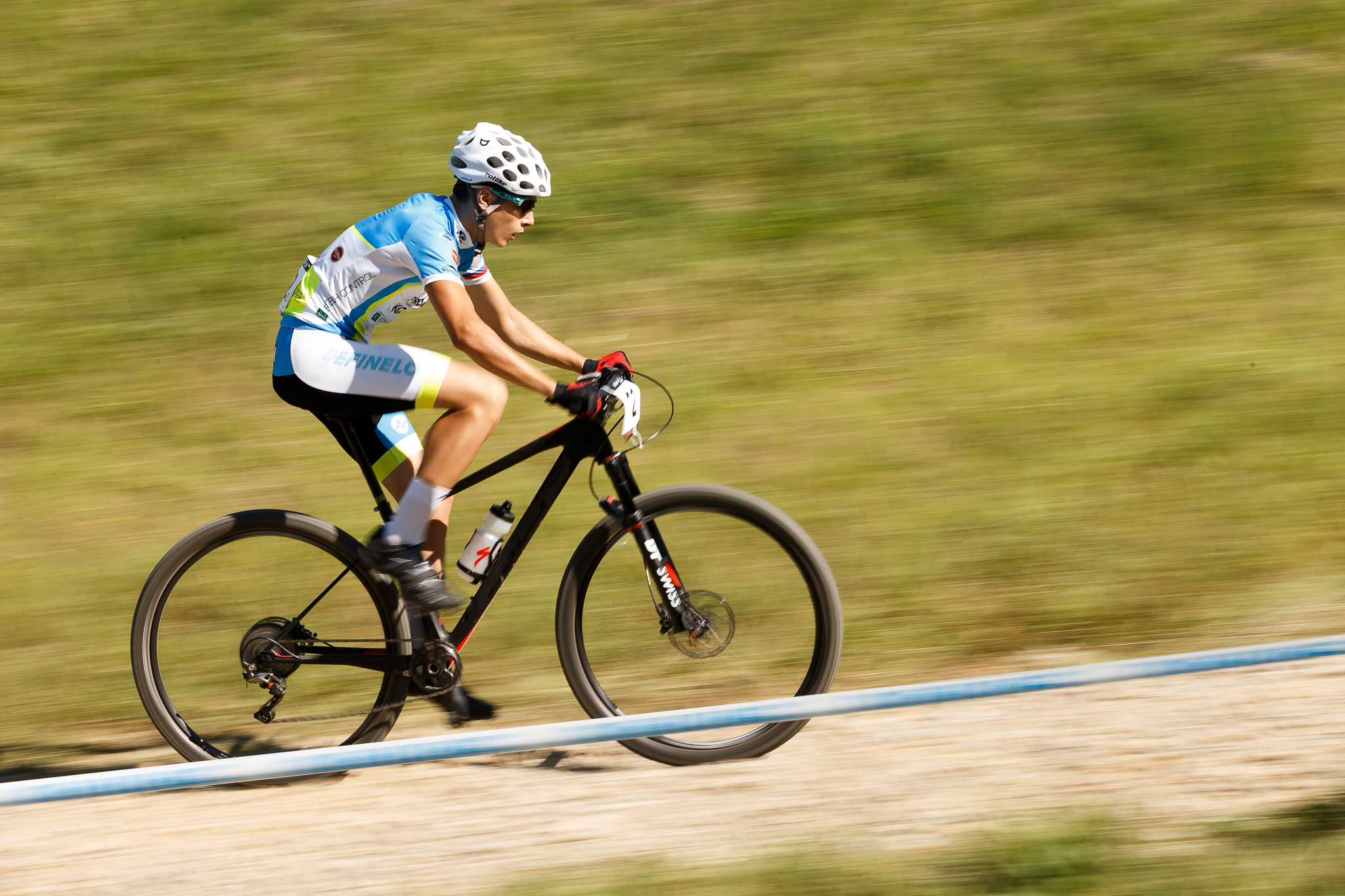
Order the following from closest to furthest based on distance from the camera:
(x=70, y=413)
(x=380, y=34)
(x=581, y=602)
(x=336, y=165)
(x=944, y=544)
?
(x=581, y=602) → (x=944, y=544) → (x=70, y=413) → (x=336, y=165) → (x=380, y=34)

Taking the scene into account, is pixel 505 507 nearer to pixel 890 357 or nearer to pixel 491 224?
pixel 491 224

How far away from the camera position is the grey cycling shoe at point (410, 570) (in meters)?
4.13

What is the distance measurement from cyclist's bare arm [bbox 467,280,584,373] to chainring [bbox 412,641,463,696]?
1.05 m

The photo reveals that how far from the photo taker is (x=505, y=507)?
4270 mm

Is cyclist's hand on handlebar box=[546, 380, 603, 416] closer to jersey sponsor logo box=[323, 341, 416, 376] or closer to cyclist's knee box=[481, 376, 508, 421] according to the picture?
cyclist's knee box=[481, 376, 508, 421]

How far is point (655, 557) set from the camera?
421 centimetres

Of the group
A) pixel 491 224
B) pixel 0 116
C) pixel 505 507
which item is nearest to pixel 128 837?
pixel 505 507

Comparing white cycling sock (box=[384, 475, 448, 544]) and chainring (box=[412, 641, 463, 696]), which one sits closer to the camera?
white cycling sock (box=[384, 475, 448, 544])

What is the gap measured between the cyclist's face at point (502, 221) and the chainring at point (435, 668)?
1.39 meters

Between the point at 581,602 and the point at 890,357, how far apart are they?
127 inches

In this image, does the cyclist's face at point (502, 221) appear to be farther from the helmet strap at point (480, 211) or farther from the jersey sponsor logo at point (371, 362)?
the jersey sponsor logo at point (371, 362)

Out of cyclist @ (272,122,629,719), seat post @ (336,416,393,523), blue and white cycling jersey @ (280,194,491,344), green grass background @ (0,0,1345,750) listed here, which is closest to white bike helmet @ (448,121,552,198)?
cyclist @ (272,122,629,719)

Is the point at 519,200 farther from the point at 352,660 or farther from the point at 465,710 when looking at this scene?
the point at 465,710

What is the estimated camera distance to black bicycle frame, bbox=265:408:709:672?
4.19 meters
